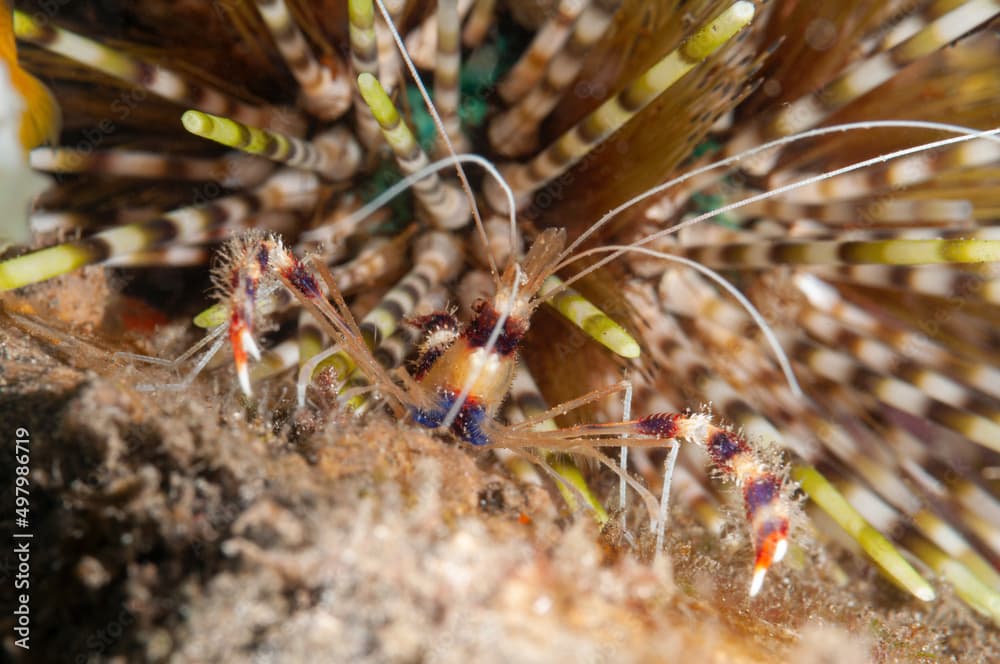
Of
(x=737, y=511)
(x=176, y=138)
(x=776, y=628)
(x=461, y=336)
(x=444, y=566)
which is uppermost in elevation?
(x=176, y=138)

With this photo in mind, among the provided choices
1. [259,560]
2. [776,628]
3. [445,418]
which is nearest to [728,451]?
[776,628]

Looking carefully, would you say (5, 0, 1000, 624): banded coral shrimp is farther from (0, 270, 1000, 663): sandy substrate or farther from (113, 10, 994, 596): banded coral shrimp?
(0, 270, 1000, 663): sandy substrate

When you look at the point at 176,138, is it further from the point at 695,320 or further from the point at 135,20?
the point at 695,320
